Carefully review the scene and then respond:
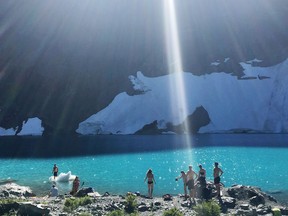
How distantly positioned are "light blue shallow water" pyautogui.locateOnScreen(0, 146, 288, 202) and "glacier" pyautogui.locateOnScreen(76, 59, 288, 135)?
32.6 meters

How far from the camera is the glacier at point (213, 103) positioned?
299 feet

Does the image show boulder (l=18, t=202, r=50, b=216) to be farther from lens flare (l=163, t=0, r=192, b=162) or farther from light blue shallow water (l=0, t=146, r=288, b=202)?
lens flare (l=163, t=0, r=192, b=162)

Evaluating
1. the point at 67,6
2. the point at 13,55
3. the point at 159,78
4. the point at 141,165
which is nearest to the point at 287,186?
the point at 141,165

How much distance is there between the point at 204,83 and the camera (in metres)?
98.7

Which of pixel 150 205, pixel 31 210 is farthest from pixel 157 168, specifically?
pixel 31 210

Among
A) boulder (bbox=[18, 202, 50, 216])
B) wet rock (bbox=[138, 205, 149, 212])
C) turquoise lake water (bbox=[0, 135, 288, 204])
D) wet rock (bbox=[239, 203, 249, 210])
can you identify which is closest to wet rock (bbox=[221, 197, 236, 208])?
wet rock (bbox=[239, 203, 249, 210])

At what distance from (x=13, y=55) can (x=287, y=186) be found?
9051cm

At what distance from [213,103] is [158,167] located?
5504cm

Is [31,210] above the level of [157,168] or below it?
below

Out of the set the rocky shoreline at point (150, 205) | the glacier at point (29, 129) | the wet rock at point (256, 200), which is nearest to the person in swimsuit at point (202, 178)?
the rocky shoreline at point (150, 205)

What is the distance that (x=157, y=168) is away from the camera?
137ft

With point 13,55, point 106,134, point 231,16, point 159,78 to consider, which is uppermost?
point 231,16

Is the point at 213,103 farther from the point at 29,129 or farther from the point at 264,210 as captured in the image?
the point at 264,210

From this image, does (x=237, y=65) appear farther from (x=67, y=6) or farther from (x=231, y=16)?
(x=67, y=6)
